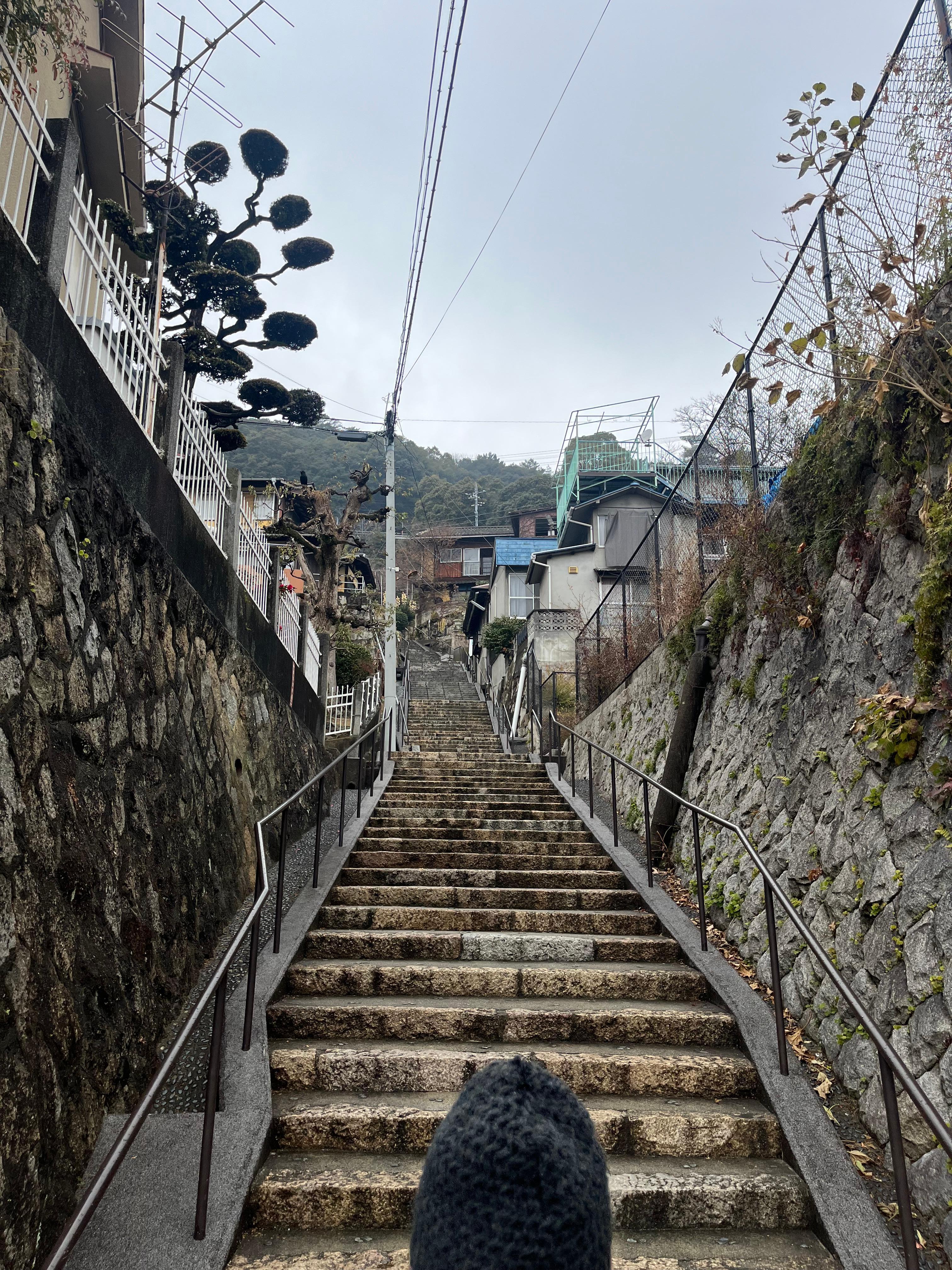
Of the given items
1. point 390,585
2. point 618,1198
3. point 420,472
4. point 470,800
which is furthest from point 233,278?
point 420,472

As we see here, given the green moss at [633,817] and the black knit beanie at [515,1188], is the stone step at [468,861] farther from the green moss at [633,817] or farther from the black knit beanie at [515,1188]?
the black knit beanie at [515,1188]

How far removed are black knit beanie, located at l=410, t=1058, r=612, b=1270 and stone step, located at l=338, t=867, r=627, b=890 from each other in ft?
16.5

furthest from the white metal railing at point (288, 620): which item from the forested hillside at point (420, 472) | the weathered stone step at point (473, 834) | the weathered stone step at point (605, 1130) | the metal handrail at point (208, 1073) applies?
the forested hillside at point (420, 472)

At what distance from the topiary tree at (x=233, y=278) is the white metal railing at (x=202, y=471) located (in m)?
5.10

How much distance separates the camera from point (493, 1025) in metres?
3.86

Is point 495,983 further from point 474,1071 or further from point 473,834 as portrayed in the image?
point 473,834

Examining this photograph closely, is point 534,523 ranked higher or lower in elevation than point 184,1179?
higher

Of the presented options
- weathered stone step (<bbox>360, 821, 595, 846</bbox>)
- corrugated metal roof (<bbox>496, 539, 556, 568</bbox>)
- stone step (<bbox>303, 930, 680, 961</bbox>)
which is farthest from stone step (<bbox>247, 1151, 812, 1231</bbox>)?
corrugated metal roof (<bbox>496, 539, 556, 568</bbox>)

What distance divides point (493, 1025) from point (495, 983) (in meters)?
0.42

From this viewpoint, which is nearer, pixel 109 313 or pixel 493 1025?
pixel 493 1025

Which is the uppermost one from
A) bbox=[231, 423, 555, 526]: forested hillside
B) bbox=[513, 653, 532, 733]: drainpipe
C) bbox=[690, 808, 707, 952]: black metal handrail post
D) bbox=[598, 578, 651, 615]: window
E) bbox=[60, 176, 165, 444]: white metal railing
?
bbox=[231, 423, 555, 526]: forested hillside

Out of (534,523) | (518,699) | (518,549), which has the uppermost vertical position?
(534,523)

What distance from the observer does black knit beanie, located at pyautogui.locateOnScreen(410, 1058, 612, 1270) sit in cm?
79

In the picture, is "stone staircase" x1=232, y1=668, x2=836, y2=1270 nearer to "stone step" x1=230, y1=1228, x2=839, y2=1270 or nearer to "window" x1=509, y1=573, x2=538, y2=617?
"stone step" x1=230, y1=1228, x2=839, y2=1270
